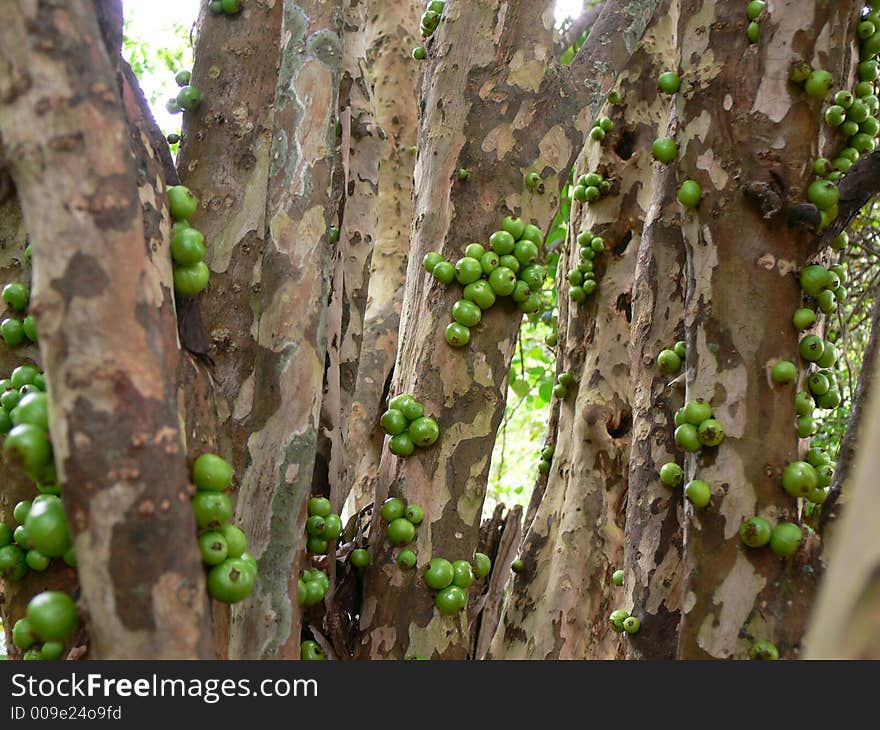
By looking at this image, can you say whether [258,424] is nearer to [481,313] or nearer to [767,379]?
[481,313]

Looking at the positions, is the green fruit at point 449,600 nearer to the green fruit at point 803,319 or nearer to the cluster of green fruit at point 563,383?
the green fruit at point 803,319

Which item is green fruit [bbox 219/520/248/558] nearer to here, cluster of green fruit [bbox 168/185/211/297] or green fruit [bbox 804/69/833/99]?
cluster of green fruit [bbox 168/185/211/297]

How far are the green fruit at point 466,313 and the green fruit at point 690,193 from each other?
693 millimetres

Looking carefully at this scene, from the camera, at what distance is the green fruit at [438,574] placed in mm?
2527

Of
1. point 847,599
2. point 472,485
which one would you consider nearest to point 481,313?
point 472,485

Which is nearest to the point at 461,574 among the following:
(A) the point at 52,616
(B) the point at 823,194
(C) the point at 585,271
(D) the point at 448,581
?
(D) the point at 448,581

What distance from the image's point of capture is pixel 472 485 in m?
2.65

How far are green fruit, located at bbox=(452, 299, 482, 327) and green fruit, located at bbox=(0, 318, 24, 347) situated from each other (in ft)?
4.01

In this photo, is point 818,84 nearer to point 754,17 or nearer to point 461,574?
point 754,17

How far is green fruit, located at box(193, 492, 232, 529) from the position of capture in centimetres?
152

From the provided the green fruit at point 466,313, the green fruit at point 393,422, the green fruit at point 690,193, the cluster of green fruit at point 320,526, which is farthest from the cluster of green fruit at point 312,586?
the green fruit at point 690,193

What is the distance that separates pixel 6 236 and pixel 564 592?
2414 millimetres

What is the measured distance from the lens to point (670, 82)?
8.16 ft

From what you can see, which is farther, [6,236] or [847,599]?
[6,236]
